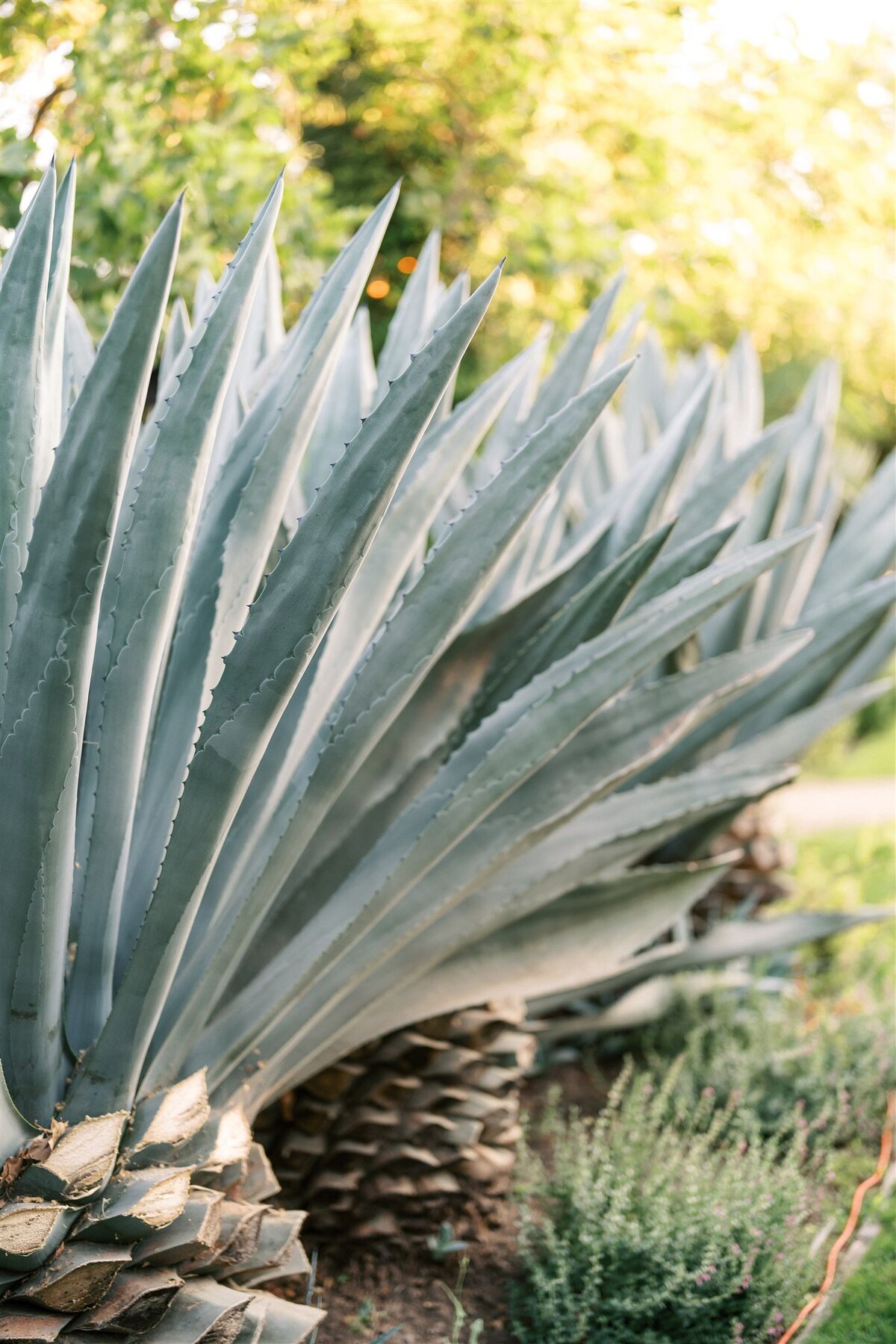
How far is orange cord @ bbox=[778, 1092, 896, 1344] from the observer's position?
209 centimetres

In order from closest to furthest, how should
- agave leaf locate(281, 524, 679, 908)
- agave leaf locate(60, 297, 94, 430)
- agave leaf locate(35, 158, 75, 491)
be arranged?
agave leaf locate(35, 158, 75, 491), agave leaf locate(281, 524, 679, 908), agave leaf locate(60, 297, 94, 430)

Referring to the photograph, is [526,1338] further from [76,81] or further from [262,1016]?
[76,81]

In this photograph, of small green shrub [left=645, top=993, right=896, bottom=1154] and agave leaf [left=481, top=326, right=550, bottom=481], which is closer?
agave leaf [left=481, top=326, right=550, bottom=481]

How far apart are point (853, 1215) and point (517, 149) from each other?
5627mm

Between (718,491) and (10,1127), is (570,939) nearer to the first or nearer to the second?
(718,491)

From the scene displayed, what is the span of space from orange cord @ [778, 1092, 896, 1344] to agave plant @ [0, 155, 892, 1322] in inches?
26.3

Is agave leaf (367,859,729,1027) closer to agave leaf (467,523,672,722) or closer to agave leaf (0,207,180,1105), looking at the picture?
agave leaf (467,523,672,722)

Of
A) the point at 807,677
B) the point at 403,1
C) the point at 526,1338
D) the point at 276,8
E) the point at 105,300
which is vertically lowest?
the point at 526,1338

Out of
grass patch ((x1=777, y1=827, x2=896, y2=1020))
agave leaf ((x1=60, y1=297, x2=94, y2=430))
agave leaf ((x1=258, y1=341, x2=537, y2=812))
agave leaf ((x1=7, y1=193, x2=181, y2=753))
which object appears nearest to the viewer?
agave leaf ((x1=7, y1=193, x2=181, y2=753))

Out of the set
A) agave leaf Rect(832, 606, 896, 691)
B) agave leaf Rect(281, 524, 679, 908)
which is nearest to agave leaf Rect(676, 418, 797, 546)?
agave leaf Rect(281, 524, 679, 908)

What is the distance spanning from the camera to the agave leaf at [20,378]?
1371 millimetres

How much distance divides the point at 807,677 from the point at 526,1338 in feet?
5.00

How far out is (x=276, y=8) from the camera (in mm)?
4238

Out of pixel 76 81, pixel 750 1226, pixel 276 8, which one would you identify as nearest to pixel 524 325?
pixel 276 8
